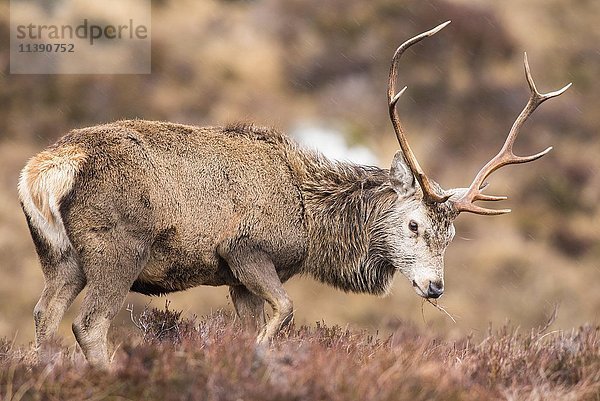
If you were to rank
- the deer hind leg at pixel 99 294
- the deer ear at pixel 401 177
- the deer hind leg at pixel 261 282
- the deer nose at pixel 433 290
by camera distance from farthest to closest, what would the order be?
1. the deer ear at pixel 401 177
2. the deer nose at pixel 433 290
3. the deer hind leg at pixel 261 282
4. the deer hind leg at pixel 99 294

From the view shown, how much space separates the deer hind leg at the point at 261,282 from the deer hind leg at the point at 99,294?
973 millimetres

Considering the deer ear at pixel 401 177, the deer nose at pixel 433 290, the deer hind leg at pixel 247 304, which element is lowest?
the deer hind leg at pixel 247 304

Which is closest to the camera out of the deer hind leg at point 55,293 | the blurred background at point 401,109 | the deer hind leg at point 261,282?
the deer hind leg at point 55,293

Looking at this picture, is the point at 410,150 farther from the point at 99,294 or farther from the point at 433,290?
the point at 99,294

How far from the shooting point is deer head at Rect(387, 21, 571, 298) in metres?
8.09

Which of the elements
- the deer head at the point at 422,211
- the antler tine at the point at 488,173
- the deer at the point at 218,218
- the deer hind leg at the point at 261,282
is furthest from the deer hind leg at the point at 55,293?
the antler tine at the point at 488,173

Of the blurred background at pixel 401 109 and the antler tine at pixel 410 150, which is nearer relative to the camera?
the antler tine at pixel 410 150

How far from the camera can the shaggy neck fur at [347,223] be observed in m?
8.25

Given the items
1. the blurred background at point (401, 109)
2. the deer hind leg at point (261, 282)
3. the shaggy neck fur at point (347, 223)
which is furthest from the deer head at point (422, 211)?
the blurred background at point (401, 109)

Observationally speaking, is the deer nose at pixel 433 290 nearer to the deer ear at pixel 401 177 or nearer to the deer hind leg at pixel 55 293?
the deer ear at pixel 401 177

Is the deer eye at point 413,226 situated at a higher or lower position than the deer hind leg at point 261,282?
higher

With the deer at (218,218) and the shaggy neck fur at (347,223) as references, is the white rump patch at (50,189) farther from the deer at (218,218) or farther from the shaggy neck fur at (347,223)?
the shaggy neck fur at (347,223)

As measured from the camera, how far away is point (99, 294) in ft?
22.6

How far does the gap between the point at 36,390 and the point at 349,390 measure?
170 centimetres
